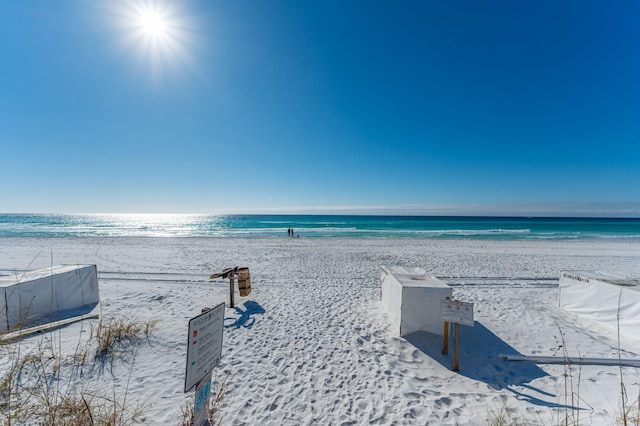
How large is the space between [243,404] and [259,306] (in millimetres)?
3552

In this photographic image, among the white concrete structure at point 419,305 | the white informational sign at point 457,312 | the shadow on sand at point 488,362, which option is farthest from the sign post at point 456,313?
the white concrete structure at point 419,305

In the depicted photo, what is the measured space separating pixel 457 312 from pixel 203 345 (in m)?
3.86

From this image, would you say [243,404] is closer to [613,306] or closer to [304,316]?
[304,316]

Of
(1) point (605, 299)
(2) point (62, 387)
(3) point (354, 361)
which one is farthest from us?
(1) point (605, 299)

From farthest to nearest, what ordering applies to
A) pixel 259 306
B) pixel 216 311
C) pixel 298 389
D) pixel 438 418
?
1. pixel 259 306
2. pixel 298 389
3. pixel 438 418
4. pixel 216 311

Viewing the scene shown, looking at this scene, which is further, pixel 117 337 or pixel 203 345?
pixel 117 337

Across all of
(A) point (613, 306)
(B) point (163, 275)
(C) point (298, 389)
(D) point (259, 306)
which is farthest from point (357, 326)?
(B) point (163, 275)

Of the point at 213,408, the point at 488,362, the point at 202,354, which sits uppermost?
the point at 202,354

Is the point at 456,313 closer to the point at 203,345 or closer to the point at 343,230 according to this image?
the point at 203,345

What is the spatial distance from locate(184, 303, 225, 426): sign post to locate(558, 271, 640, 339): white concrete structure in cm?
758

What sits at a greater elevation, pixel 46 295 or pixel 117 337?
pixel 46 295

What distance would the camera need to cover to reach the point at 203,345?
204 centimetres

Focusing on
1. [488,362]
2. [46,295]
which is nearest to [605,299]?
[488,362]

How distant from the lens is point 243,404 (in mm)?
3357
